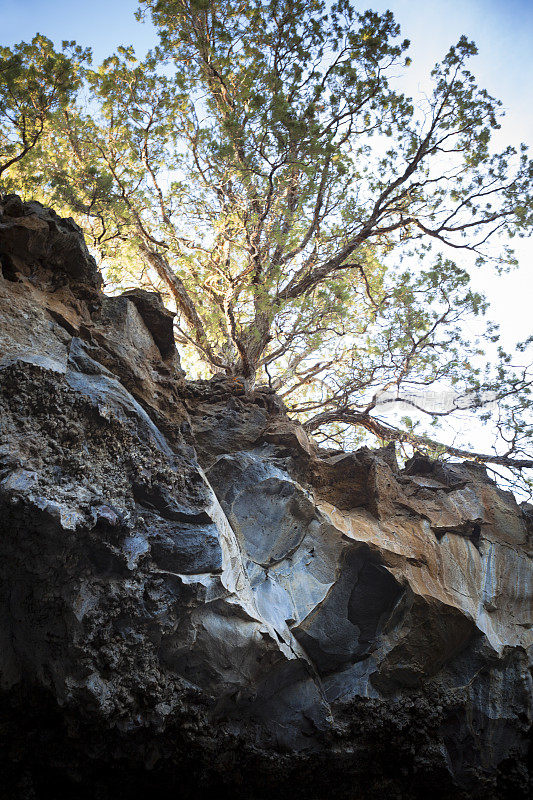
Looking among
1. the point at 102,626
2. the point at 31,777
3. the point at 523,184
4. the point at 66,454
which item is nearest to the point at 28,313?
the point at 66,454

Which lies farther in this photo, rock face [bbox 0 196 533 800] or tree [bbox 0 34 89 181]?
tree [bbox 0 34 89 181]

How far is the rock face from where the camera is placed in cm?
448

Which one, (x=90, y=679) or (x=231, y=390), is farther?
(x=231, y=390)

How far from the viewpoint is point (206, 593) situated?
4.95 m

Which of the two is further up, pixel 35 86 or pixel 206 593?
pixel 35 86

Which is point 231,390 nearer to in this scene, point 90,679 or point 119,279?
point 90,679

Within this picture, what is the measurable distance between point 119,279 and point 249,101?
479 centimetres

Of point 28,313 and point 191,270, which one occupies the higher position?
point 191,270

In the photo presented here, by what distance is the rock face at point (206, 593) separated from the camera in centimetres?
448

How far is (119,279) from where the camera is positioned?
1164 centimetres

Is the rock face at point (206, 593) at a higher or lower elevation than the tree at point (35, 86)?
lower

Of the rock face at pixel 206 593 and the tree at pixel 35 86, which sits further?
the tree at pixel 35 86

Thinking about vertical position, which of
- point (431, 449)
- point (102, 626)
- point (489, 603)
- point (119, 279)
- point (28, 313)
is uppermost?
point (119, 279)

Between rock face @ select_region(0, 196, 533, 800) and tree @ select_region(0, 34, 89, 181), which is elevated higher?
tree @ select_region(0, 34, 89, 181)
